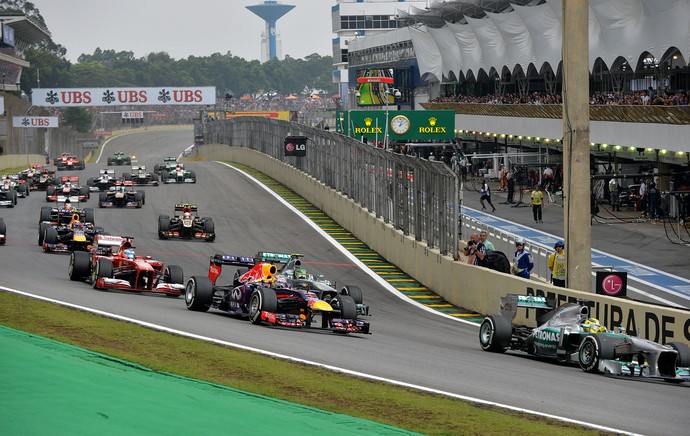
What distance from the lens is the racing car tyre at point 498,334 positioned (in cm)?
1855

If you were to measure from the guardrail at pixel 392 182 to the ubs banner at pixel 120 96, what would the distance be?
156 ft

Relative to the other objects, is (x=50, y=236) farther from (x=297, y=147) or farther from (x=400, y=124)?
(x=400, y=124)

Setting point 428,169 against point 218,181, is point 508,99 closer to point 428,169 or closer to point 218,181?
point 218,181

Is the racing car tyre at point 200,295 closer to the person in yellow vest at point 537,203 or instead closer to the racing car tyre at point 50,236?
the racing car tyre at point 50,236

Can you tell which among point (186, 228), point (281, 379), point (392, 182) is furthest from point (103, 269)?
point (186, 228)

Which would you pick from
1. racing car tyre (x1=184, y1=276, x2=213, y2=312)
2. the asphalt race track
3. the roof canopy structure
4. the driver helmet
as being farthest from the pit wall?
the roof canopy structure

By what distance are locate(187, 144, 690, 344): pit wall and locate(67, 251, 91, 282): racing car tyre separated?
8806mm

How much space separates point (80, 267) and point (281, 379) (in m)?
12.1

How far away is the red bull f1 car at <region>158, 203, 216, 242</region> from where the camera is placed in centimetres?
3659

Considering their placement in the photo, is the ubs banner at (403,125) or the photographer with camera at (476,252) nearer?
the photographer with camera at (476,252)

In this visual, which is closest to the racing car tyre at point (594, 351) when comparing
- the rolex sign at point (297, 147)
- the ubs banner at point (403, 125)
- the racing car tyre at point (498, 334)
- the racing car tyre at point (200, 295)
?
the racing car tyre at point (498, 334)

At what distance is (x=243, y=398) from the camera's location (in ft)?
39.8

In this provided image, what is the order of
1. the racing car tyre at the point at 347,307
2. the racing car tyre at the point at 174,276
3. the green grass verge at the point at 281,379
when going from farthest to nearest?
the racing car tyre at the point at 174,276 < the racing car tyre at the point at 347,307 < the green grass verge at the point at 281,379

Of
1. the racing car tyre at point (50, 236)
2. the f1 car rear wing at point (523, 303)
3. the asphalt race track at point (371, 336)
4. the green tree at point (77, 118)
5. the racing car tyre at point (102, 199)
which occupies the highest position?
the green tree at point (77, 118)
